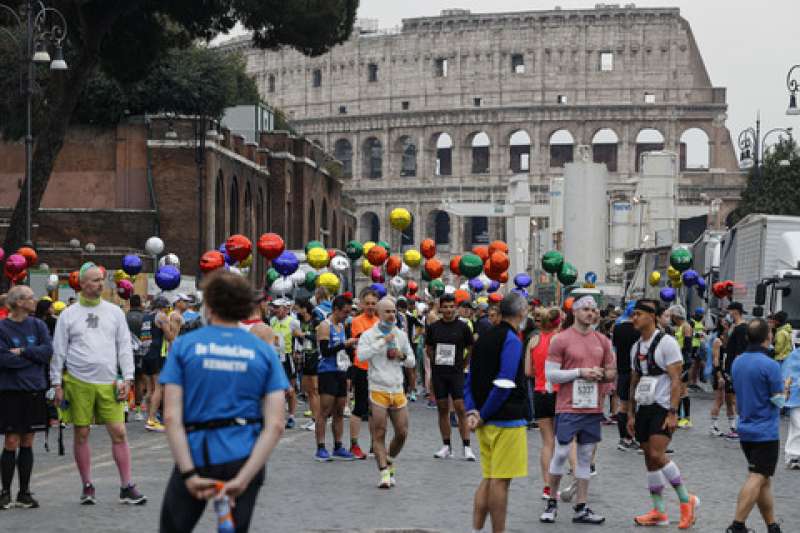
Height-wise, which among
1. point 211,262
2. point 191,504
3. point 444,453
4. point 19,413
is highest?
point 211,262

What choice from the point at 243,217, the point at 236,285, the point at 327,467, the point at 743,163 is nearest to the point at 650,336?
the point at 327,467

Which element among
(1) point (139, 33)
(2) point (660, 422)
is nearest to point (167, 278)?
(2) point (660, 422)

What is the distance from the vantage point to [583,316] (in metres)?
9.84

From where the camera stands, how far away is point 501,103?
108625 mm

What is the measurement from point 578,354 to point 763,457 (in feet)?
4.16

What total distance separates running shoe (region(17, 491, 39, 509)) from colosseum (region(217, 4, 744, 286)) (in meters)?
94.5

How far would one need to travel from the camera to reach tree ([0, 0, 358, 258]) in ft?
87.7

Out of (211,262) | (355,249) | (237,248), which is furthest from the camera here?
(355,249)

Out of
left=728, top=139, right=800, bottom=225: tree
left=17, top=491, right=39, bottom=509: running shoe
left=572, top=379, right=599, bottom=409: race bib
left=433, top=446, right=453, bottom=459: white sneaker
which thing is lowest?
left=433, top=446, right=453, bottom=459: white sneaker

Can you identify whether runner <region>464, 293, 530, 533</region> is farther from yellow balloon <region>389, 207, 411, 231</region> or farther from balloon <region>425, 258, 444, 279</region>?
yellow balloon <region>389, 207, 411, 231</region>

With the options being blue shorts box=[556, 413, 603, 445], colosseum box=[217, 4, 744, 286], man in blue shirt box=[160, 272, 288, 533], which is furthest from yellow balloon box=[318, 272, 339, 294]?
colosseum box=[217, 4, 744, 286]

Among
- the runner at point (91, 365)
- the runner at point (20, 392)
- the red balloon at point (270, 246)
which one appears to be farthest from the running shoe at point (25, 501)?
the red balloon at point (270, 246)

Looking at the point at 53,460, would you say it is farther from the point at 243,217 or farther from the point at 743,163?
the point at 243,217

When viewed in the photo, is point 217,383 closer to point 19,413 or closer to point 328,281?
point 19,413
